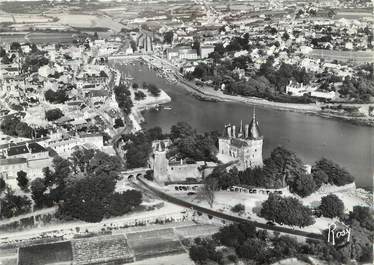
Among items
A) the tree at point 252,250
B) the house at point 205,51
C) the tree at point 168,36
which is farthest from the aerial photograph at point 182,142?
the tree at point 168,36

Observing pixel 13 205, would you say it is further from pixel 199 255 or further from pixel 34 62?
pixel 34 62

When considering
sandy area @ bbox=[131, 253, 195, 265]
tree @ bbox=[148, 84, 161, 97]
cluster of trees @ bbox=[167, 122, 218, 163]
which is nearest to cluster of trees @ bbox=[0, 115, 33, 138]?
cluster of trees @ bbox=[167, 122, 218, 163]

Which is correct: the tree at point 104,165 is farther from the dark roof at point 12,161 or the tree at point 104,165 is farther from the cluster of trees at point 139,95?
the cluster of trees at point 139,95

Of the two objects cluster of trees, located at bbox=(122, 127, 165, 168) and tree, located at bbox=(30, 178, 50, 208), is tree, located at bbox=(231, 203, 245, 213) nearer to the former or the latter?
cluster of trees, located at bbox=(122, 127, 165, 168)

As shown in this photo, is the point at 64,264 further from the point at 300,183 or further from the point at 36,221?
the point at 300,183

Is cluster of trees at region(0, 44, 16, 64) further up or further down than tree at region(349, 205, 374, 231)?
further up

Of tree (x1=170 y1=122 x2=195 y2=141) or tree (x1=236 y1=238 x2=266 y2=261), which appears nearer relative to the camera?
tree (x1=236 y1=238 x2=266 y2=261)

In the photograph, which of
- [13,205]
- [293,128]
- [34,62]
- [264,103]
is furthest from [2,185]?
[34,62]
